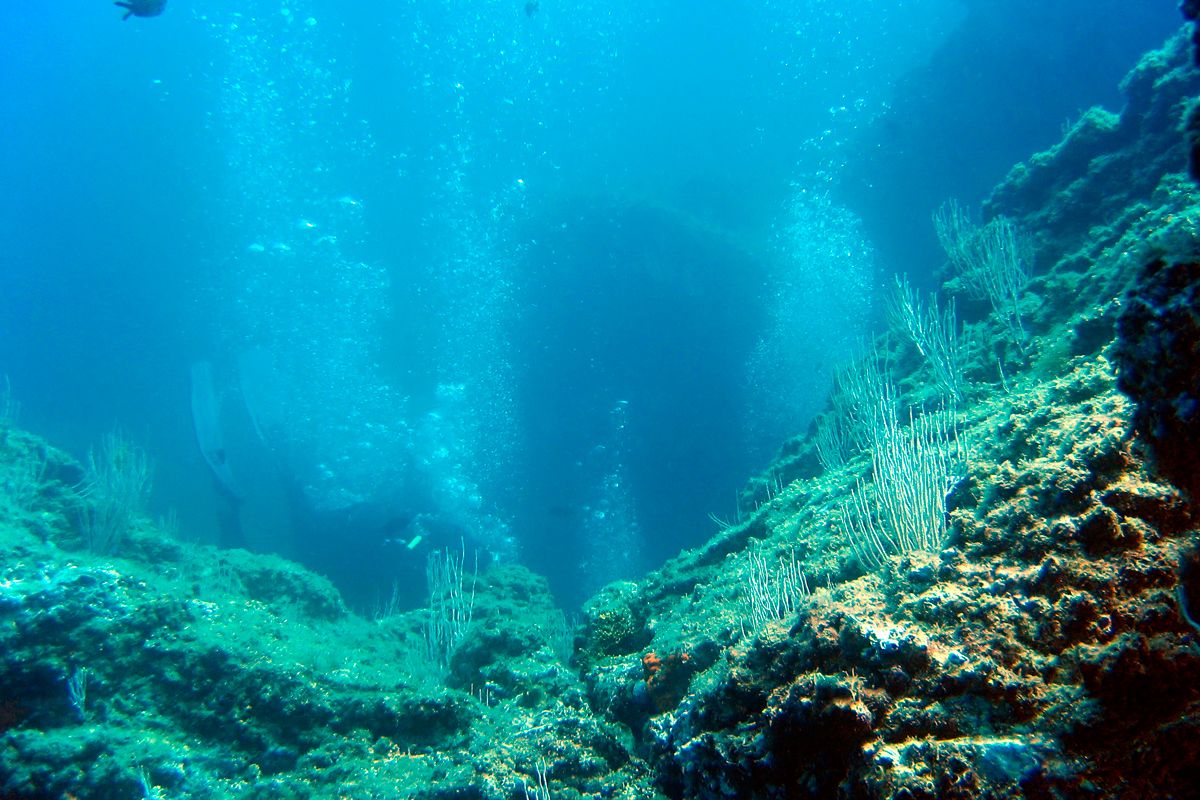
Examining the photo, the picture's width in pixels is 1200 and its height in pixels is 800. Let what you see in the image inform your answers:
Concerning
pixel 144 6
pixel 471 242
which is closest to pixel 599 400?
pixel 471 242

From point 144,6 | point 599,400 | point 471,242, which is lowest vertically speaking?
point 144,6

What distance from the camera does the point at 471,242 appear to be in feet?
81.8

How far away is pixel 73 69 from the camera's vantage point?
22.8m

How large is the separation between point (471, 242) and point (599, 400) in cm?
915

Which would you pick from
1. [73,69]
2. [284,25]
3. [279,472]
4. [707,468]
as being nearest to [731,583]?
[707,468]

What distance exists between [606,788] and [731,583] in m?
2.99

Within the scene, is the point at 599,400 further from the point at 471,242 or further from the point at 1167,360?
the point at 1167,360

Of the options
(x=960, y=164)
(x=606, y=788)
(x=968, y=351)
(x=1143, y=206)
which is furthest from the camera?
(x=960, y=164)

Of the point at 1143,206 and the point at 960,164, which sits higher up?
the point at 960,164

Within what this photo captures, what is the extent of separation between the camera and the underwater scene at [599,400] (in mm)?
2018

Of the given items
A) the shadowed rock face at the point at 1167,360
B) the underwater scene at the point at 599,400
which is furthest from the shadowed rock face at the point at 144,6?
the shadowed rock face at the point at 1167,360

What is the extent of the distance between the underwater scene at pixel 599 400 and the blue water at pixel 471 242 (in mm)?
180

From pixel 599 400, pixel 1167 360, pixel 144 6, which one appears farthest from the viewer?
pixel 599 400

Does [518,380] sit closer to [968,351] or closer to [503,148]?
[503,148]
